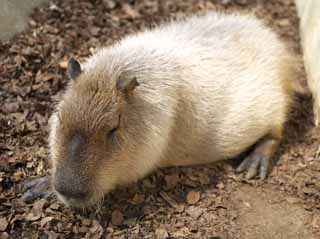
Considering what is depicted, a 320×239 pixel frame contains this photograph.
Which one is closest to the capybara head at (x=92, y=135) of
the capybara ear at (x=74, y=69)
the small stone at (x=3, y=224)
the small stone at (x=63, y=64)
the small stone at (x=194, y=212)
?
the capybara ear at (x=74, y=69)

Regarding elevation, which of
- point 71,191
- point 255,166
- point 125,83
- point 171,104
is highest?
point 125,83

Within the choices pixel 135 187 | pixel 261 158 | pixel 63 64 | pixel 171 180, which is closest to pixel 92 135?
pixel 135 187

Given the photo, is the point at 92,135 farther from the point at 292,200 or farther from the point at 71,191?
the point at 292,200

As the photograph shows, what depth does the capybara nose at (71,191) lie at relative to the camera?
4118 mm

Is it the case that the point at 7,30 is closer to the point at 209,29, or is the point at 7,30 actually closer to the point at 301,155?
the point at 209,29

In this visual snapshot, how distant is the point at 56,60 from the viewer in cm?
612

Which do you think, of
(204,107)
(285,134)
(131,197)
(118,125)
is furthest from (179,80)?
(285,134)

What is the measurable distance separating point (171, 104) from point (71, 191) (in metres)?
1.21

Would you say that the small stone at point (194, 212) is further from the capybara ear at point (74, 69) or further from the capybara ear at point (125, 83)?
the capybara ear at point (74, 69)

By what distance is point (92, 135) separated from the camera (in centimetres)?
418

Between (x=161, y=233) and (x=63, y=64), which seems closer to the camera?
(x=161, y=233)

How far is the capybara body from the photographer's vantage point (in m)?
4.23

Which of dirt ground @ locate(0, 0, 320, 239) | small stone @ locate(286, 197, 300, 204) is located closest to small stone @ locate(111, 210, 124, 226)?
dirt ground @ locate(0, 0, 320, 239)

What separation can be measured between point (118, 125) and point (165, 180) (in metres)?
1.01
